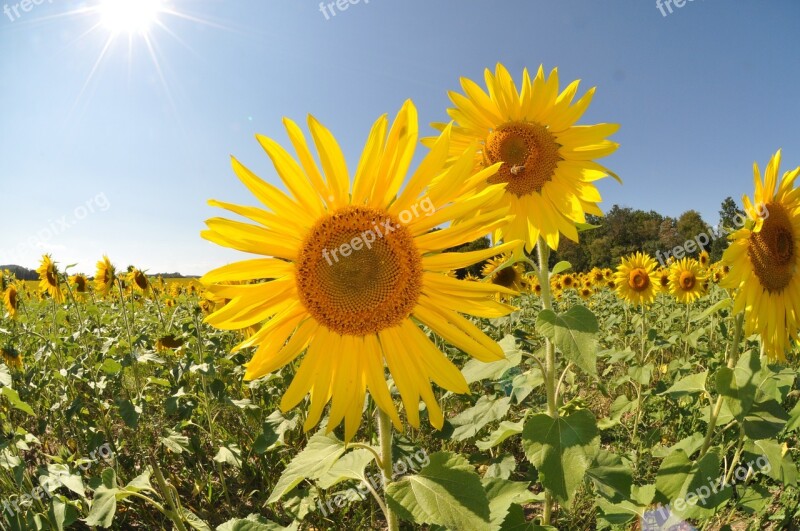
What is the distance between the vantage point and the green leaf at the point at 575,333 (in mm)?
1758

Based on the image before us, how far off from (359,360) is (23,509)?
363 cm

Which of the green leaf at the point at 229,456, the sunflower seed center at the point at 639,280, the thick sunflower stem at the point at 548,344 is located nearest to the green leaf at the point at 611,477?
the thick sunflower stem at the point at 548,344

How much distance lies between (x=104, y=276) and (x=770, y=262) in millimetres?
8931

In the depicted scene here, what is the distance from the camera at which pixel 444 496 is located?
150 cm

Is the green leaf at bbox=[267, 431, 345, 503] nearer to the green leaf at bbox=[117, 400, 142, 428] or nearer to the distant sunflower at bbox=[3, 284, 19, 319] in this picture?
the green leaf at bbox=[117, 400, 142, 428]

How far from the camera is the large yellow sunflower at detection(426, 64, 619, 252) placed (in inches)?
84.0

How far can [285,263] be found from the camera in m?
1.61

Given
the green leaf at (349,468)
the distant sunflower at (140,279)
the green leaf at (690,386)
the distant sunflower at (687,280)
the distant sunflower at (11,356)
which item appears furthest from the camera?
the distant sunflower at (687,280)

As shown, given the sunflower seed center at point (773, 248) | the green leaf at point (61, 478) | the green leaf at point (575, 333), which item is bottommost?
the sunflower seed center at point (773, 248)

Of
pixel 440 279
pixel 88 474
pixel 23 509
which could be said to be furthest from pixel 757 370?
pixel 88 474

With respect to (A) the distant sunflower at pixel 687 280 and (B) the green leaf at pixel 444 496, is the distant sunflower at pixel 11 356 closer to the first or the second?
(B) the green leaf at pixel 444 496

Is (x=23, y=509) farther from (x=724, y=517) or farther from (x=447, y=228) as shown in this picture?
(x=724, y=517)

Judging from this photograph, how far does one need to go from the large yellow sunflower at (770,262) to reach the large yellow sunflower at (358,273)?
1.94 m

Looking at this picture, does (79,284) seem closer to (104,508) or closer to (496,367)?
(104,508)
